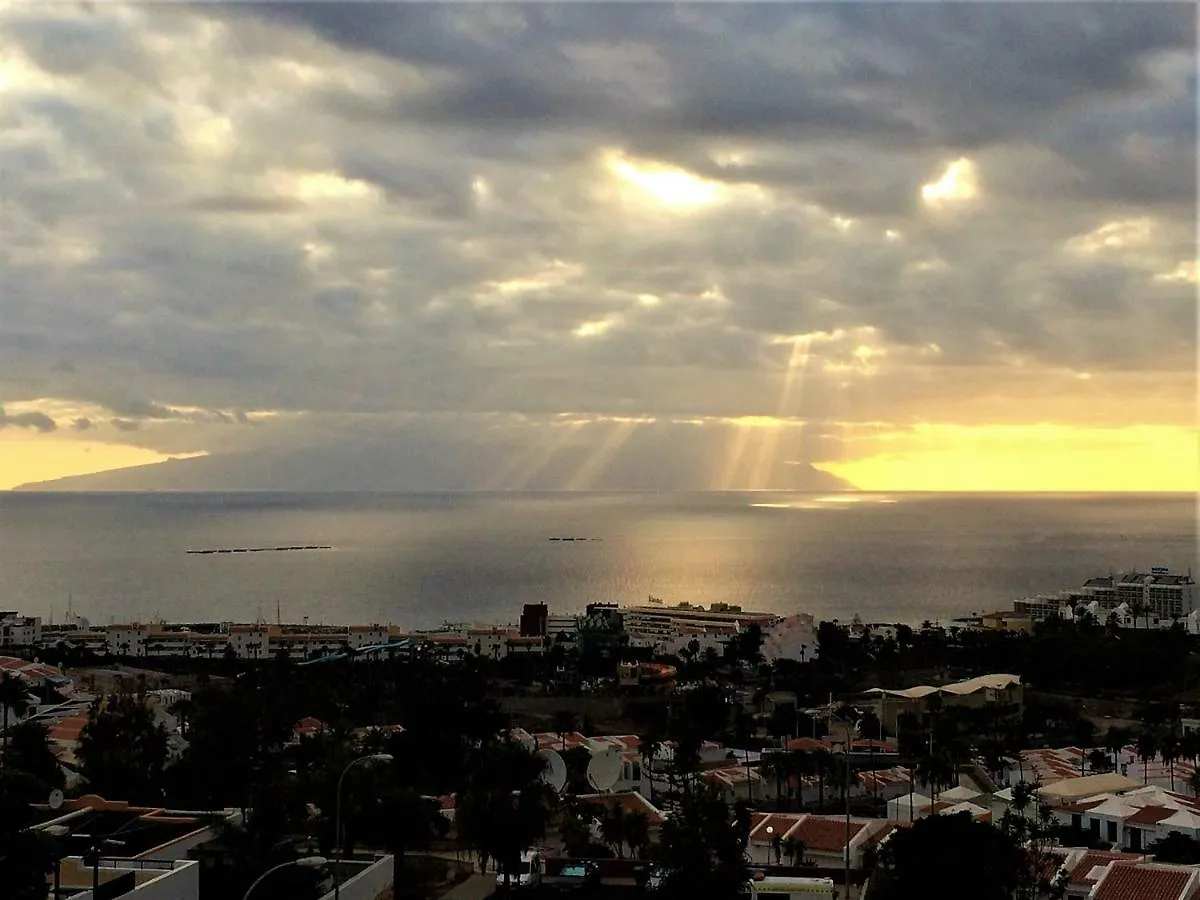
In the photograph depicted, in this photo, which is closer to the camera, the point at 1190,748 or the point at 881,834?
the point at 881,834

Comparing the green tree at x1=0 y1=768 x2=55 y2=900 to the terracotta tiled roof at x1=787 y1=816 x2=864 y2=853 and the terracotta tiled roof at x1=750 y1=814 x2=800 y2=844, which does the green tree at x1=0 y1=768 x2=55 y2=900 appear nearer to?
the terracotta tiled roof at x1=750 y1=814 x2=800 y2=844

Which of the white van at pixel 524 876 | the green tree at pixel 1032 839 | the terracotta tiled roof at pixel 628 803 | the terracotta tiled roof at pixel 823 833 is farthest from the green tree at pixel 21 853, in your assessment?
the terracotta tiled roof at pixel 823 833

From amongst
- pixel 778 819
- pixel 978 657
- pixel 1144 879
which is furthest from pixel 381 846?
pixel 978 657

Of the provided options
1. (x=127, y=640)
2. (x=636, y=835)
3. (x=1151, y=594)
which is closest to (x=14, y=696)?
(x=636, y=835)

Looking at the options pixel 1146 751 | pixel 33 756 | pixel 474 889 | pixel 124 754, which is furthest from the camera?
pixel 1146 751

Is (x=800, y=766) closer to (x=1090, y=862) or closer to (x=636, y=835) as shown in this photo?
(x=636, y=835)

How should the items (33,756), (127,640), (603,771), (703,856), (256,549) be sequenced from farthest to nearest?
(256,549)
(127,640)
(603,771)
(33,756)
(703,856)

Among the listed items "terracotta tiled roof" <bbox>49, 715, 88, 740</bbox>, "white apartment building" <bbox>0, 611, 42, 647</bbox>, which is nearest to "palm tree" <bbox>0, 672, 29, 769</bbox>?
"terracotta tiled roof" <bbox>49, 715, 88, 740</bbox>
